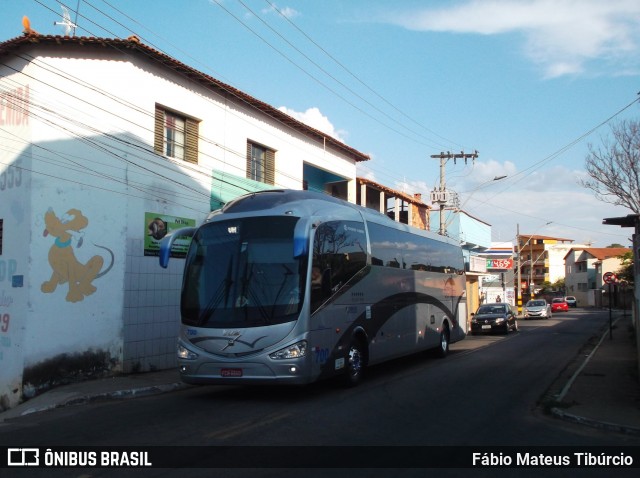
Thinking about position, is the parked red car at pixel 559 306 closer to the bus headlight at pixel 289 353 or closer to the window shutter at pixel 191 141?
the window shutter at pixel 191 141

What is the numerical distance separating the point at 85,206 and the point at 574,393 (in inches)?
429

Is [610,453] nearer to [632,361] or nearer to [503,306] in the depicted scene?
[632,361]

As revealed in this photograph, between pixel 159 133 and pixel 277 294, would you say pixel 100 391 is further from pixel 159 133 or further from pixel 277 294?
pixel 159 133

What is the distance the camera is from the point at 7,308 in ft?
43.1

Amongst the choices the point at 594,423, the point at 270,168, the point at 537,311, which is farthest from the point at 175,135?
the point at 537,311

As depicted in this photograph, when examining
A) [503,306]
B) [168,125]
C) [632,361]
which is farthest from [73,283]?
[503,306]

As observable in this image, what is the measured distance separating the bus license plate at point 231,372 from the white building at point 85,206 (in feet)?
15.9

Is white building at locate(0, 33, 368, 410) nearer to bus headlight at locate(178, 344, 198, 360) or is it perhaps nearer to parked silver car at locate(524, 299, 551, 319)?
bus headlight at locate(178, 344, 198, 360)

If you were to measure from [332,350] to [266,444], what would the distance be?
3869 millimetres

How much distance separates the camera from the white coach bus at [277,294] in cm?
975

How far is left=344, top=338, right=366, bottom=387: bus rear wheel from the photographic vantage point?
11.4 meters

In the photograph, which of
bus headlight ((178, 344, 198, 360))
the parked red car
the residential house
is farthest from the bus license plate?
the parked red car

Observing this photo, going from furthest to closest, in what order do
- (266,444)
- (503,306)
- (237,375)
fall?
1. (503,306)
2. (237,375)
3. (266,444)

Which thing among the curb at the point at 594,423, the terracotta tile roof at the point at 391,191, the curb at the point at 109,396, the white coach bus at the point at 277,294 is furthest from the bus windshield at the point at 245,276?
the terracotta tile roof at the point at 391,191
